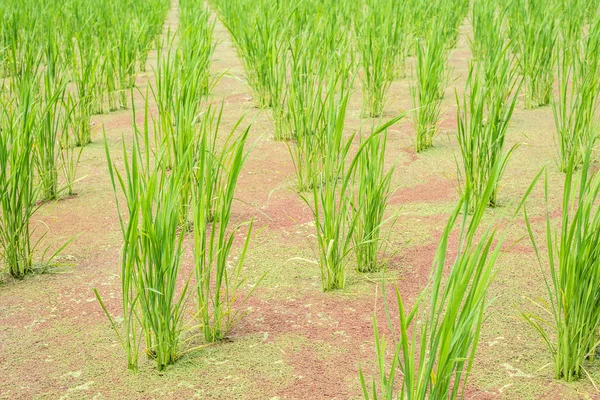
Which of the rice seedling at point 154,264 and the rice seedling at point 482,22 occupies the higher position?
the rice seedling at point 482,22

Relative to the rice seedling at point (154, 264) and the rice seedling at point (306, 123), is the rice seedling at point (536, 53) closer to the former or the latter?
the rice seedling at point (306, 123)

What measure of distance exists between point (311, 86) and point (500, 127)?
609 mm

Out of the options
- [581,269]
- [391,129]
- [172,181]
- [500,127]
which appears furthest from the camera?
[391,129]

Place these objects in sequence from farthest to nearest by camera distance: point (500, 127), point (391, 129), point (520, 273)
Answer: point (391, 129), point (500, 127), point (520, 273)

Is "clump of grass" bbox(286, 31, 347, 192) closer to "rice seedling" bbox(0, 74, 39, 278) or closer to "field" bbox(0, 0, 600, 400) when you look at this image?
"field" bbox(0, 0, 600, 400)

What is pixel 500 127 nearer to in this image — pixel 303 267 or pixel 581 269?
pixel 303 267

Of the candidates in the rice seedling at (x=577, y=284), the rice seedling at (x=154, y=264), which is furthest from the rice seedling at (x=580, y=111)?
the rice seedling at (x=154, y=264)

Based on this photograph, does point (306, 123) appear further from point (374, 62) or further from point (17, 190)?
point (374, 62)

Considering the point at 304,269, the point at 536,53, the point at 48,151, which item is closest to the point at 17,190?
the point at 48,151

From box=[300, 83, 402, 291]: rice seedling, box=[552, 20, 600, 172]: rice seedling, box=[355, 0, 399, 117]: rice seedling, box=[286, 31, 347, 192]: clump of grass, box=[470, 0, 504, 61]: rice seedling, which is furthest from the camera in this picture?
box=[470, 0, 504, 61]: rice seedling

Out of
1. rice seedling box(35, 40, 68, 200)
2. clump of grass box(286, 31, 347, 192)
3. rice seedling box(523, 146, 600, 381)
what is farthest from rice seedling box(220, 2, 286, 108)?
rice seedling box(523, 146, 600, 381)

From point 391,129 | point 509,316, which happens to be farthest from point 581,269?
point 391,129

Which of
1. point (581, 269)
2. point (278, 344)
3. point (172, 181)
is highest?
point (172, 181)

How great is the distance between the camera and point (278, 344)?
1548 mm
